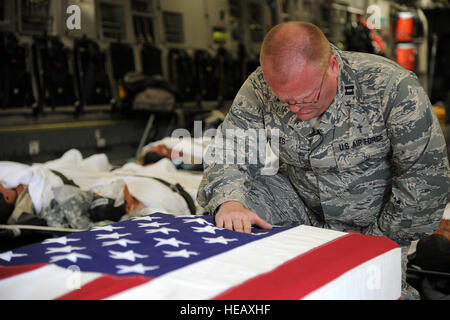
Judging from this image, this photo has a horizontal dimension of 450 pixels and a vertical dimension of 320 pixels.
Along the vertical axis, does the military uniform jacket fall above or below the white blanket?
above

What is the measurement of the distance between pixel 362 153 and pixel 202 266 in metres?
0.92

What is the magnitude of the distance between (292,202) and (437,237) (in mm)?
622

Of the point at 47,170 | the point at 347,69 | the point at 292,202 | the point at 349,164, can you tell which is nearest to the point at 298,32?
the point at 347,69

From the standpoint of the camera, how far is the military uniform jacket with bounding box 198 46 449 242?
1707 millimetres

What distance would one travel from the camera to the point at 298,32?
61.8 inches

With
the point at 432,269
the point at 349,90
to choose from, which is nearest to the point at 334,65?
the point at 349,90

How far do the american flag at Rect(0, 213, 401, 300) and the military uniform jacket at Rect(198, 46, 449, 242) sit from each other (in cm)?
42

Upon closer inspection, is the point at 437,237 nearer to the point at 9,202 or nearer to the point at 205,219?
the point at 205,219

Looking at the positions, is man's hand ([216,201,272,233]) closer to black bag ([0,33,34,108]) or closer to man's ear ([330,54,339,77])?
man's ear ([330,54,339,77])

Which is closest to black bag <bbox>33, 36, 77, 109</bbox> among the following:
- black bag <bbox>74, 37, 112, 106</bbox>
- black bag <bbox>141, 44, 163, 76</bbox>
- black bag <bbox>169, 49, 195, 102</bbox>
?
black bag <bbox>74, 37, 112, 106</bbox>

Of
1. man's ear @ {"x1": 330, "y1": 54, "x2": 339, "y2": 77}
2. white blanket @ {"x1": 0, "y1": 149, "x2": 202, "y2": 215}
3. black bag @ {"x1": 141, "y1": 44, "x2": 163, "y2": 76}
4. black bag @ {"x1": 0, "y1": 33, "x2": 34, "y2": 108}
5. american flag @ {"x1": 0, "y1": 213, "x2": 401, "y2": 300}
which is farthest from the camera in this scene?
black bag @ {"x1": 141, "y1": 44, "x2": 163, "y2": 76}

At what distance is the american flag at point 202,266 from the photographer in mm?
1012

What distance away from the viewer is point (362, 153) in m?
1.83

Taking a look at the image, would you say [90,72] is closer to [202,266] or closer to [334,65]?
[334,65]
